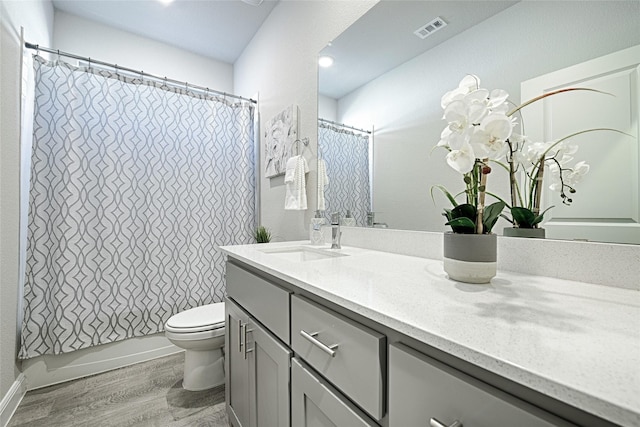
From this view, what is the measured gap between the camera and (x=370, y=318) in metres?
0.54

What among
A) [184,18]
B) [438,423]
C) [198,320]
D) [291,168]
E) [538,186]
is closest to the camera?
[438,423]

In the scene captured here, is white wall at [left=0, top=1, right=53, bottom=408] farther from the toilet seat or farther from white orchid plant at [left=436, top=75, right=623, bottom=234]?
white orchid plant at [left=436, top=75, right=623, bottom=234]

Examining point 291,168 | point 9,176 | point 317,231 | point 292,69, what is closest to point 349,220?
point 317,231

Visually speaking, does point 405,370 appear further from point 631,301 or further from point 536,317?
point 631,301

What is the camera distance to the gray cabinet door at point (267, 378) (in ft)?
2.73

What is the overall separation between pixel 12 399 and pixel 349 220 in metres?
2.10

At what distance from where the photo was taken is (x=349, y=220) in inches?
61.1

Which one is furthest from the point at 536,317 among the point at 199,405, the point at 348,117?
the point at 199,405

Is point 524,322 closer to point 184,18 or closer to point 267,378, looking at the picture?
point 267,378

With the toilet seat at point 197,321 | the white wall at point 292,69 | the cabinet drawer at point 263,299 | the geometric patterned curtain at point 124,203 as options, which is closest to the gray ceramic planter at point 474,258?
the cabinet drawer at point 263,299

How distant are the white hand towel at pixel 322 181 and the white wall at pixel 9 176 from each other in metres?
1.62

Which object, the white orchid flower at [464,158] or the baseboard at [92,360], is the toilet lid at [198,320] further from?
the white orchid flower at [464,158]

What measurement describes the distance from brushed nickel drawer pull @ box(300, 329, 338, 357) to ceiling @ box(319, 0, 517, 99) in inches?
45.7

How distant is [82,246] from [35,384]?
0.88 meters
